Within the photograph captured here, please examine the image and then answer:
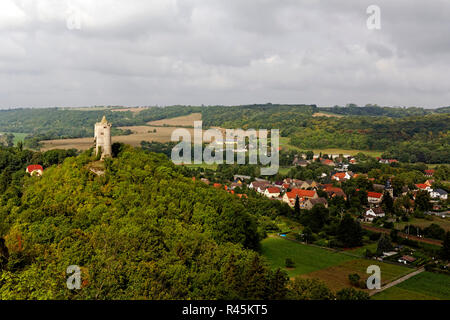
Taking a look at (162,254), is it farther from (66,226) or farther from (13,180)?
(13,180)

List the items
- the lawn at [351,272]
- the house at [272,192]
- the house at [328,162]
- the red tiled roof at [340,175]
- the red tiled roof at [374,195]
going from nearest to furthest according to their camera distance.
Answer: the lawn at [351,272] < the red tiled roof at [374,195] < the house at [272,192] < the red tiled roof at [340,175] < the house at [328,162]

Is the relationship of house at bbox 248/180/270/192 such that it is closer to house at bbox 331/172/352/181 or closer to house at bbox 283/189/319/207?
house at bbox 283/189/319/207

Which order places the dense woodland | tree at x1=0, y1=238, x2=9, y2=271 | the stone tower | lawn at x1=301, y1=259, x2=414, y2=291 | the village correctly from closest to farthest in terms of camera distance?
the dense woodland, tree at x1=0, y1=238, x2=9, y2=271, lawn at x1=301, y1=259, x2=414, y2=291, the stone tower, the village

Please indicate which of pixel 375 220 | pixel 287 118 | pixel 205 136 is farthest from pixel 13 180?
pixel 287 118

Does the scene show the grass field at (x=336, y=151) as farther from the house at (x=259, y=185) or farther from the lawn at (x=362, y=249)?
the lawn at (x=362, y=249)
